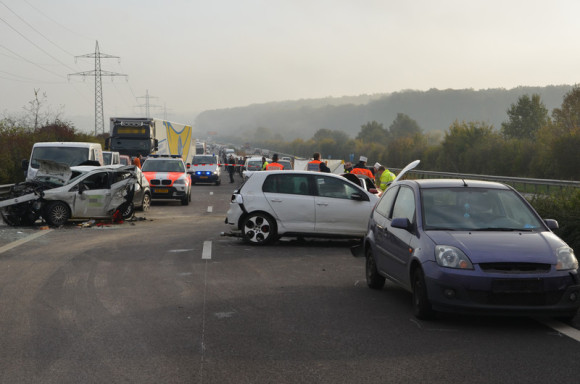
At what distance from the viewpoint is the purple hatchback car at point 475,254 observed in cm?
695

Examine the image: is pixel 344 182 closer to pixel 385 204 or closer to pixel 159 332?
pixel 385 204

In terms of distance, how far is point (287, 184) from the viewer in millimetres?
14844

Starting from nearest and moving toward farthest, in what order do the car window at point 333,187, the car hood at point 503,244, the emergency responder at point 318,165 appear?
the car hood at point 503,244 → the car window at point 333,187 → the emergency responder at point 318,165

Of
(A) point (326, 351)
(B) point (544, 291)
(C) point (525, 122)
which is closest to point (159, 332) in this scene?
(A) point (326, 351)

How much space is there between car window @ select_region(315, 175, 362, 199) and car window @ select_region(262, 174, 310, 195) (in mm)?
280

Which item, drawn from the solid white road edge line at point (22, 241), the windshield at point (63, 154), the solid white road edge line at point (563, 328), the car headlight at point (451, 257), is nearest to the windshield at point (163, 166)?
the windshield at point (63, 154)

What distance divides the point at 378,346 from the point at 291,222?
8.18 m

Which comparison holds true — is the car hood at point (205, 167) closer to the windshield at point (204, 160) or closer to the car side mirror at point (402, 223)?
the windshield at point (204, 160)

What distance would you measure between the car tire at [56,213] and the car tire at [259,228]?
Result: 6550 millimetres

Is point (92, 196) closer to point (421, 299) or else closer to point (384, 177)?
point (384, 177)

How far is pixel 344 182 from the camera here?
14789mm

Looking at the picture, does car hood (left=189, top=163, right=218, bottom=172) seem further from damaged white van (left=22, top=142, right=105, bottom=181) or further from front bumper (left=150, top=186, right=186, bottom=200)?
damaged white van (left=22, top=142, right=105, bottom=181)

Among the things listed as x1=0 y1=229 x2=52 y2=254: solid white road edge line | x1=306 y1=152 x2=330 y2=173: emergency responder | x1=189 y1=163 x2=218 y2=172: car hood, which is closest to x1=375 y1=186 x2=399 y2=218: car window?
x1=0 y1=229 x2=52 y2=254: solid white road edge line

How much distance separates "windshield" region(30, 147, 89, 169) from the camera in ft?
79.6
